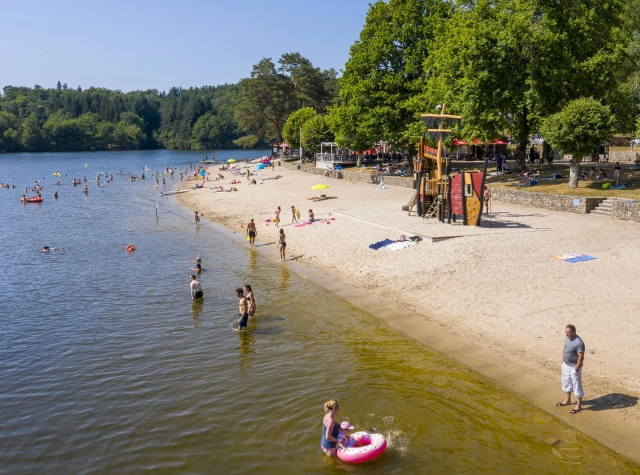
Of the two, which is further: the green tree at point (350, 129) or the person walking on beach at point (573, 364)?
the green tree at point (350, 129)

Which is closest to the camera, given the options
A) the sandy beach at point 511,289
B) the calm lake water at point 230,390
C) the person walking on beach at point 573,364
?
the calm lake water at point 230,390

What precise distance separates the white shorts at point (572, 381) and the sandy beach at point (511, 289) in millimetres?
440

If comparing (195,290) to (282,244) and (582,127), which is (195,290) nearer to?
(282,244)

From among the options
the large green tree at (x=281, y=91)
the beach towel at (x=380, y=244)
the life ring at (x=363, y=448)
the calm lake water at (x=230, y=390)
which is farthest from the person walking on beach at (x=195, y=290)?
the large green tree at (x=281, y=91)

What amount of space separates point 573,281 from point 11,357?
16.7m

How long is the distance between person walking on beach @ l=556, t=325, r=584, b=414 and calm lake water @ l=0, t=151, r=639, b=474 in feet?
2.39

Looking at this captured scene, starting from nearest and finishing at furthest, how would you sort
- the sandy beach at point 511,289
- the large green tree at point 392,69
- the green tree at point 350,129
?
the sandy beach at point 511,289
the large green tree at point 392,69
the green tree at point 350,129

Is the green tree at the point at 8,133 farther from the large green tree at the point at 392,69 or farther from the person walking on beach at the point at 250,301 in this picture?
the person walking on beach at the point at 250,301

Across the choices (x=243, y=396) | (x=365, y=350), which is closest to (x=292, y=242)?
(x=365, y=350)

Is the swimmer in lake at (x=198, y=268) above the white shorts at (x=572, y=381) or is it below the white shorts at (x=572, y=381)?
below

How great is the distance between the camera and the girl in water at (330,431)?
31.3ft

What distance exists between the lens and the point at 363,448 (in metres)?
9.49

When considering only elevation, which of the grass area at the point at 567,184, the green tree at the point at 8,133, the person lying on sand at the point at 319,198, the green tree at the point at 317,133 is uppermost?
the green tree at the point at 8,133

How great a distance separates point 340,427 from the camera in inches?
399
